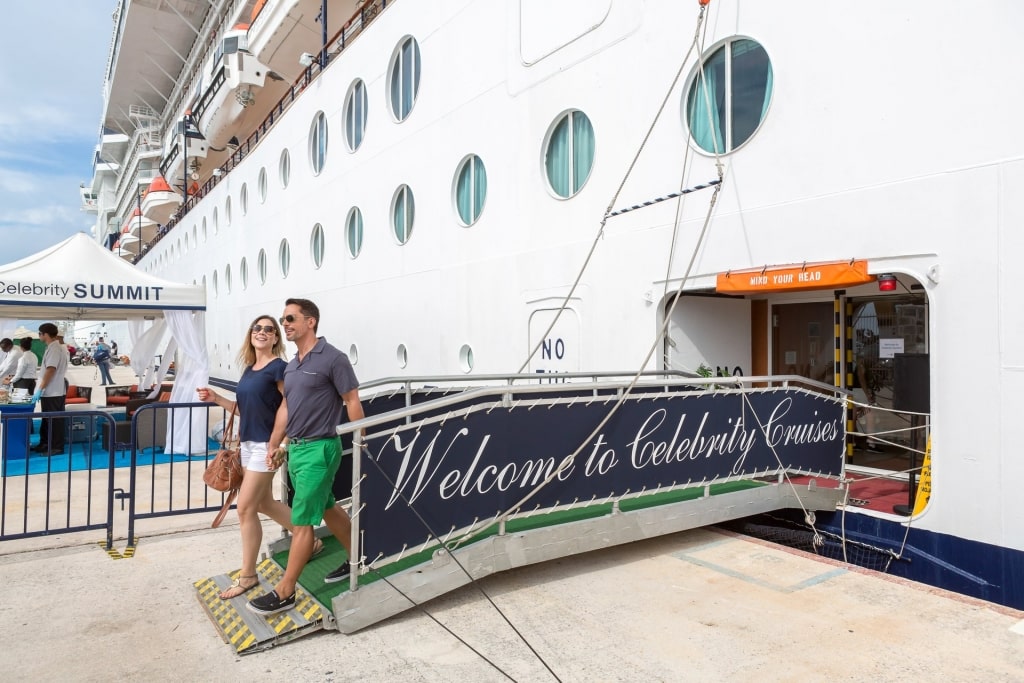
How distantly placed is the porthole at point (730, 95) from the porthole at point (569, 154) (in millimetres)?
1583

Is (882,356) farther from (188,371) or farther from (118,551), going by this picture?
(188,371)

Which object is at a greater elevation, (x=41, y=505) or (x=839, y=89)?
(x=839, y=89)

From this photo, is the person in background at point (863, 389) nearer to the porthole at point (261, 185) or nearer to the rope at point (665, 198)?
the rope at point (665, 198)

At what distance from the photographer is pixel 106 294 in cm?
985

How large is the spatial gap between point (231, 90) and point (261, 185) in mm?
3645

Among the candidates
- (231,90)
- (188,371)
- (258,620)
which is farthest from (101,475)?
(231,90)

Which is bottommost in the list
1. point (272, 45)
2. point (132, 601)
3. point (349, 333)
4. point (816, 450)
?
point (132, 601)

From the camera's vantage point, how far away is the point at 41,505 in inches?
282

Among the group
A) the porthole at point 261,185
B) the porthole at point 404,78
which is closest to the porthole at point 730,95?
the porthole at point 404,78

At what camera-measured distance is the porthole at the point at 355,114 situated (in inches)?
526

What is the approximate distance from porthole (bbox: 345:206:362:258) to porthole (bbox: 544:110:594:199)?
18.7 ft

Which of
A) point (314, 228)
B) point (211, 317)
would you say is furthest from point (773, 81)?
point (211, 317)

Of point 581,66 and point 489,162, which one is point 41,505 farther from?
point 581,66

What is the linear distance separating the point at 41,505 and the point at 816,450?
311 inches
